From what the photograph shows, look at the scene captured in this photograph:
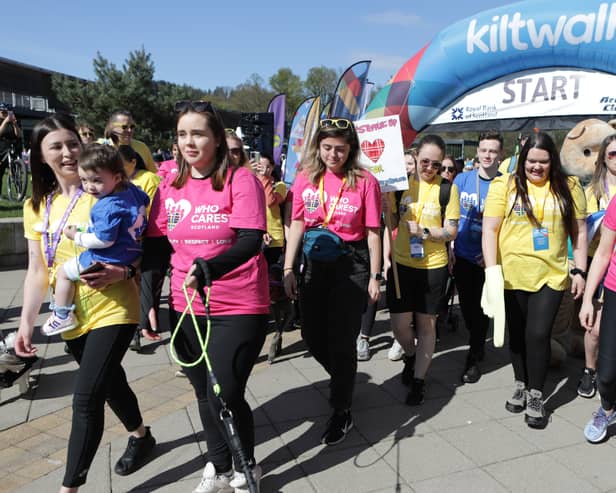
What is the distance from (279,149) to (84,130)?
229 inches

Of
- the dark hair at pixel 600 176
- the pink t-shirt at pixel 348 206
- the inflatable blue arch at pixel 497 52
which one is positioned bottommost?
the pink t-shirt at pixel 348 206

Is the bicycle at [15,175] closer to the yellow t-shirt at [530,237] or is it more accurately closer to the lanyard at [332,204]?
the lanyard at [332,204]

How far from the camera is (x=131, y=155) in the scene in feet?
15.2

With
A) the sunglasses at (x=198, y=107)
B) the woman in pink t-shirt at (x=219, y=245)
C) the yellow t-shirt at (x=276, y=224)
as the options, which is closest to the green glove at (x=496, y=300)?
the woman in pink t-shirt at (x=219, y=245)

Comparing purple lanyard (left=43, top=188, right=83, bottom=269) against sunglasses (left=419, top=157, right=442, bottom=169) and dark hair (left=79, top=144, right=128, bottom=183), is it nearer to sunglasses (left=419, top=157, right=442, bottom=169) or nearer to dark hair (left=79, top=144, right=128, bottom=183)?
dark hair (left=79, top=144, right=128, bottom=183)

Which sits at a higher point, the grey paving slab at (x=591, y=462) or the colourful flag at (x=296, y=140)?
the colourful flag at (x=296, y=140)

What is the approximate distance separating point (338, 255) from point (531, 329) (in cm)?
142

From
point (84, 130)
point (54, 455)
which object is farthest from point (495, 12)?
point (54, 455)

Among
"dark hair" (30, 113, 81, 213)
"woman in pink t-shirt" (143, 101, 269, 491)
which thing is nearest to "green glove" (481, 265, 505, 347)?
"woman in pink t-shirt" (143, 101, 269, 491)

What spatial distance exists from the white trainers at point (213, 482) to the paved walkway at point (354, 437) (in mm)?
167

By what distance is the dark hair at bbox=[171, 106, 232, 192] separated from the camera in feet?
7.97

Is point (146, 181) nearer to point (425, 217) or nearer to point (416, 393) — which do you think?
point (425, 217)

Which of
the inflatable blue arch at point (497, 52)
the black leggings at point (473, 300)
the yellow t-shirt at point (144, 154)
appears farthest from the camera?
the inflatable blue arch at point (497, 52)

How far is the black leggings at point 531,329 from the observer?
3416 mm
